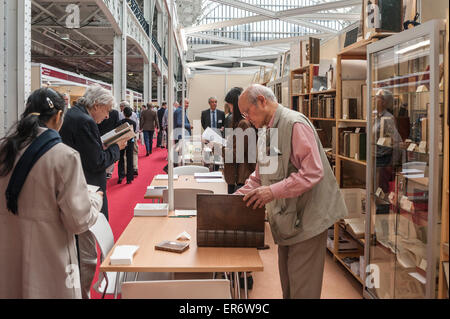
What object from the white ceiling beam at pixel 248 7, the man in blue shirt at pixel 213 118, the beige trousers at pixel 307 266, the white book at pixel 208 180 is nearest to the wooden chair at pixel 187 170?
the white book at pixel 208 180

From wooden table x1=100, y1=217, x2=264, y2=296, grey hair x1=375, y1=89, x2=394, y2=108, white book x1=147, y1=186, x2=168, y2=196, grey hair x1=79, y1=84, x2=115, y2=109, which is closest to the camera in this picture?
wooden table x1=100, y1=217, x2=264, y2=296

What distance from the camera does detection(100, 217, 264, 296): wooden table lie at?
224 centimetres

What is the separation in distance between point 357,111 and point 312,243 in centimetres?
234

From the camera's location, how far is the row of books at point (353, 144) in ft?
13.8

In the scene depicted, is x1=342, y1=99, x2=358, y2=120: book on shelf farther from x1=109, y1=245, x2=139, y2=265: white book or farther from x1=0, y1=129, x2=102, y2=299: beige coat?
x1=0, y1=129, x2=102, y2=299: beige coat

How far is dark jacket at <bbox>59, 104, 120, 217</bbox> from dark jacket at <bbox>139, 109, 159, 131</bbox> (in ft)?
34.8

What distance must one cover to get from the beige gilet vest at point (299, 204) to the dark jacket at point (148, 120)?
11.9 metres

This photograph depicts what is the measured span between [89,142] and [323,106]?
10.0 ft

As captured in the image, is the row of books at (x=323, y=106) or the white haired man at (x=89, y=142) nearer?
the white haired man at (x=89, y=142)

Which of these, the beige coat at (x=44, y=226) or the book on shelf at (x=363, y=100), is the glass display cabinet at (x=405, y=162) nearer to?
the book on shelf at (x=363, y=100)

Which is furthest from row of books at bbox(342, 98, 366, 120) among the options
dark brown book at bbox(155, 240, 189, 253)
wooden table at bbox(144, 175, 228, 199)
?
dark brown book at bbox(155, 240, 189, 253)
